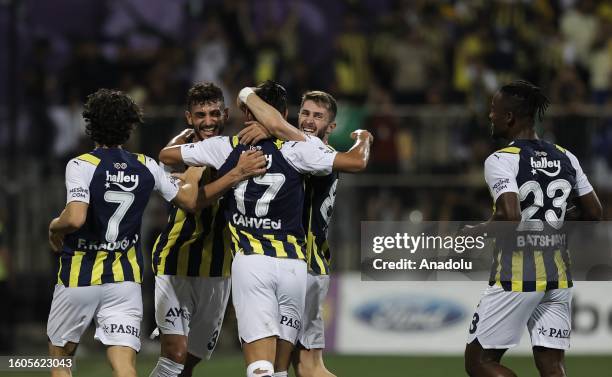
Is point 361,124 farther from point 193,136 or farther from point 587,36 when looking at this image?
point 193,136

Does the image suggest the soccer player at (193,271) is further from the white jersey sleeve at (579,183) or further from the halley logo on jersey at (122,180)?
the white jersey sleeve at (579,183)

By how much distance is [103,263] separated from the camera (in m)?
7.02

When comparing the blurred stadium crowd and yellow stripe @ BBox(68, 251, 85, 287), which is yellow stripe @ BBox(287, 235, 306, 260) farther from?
the blurred stadium crowd

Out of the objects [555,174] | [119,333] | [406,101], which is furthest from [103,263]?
[406,101]

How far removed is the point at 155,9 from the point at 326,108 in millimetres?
9105

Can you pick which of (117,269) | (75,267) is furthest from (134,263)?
(75,267)

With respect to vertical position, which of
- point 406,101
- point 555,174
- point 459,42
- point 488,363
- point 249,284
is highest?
point 459,42

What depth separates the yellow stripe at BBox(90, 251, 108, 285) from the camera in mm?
6965

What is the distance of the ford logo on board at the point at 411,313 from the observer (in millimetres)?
13109

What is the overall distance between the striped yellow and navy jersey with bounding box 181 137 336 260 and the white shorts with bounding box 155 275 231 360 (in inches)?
39.4

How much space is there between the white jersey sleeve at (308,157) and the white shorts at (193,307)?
4.57ft

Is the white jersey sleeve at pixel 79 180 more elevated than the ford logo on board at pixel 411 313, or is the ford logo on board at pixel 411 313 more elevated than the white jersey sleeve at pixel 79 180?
the white jersey sleeve at pixel 79 180

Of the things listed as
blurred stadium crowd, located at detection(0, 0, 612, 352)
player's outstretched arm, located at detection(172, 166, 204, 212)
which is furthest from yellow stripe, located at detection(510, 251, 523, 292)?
blurred stadium crowd, located at detection(0, 0, 612, 352)

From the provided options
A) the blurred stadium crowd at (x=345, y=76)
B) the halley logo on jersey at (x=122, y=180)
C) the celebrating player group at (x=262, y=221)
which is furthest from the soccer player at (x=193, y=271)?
the blurred stadium crowd at (x=345, y=76)
